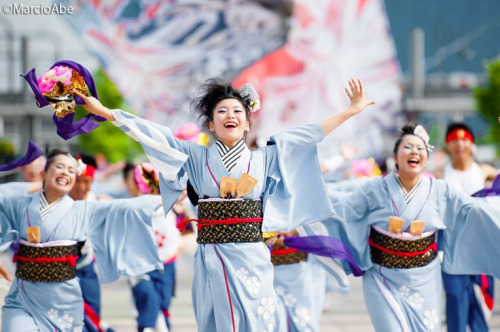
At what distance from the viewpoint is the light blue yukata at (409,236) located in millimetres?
4891

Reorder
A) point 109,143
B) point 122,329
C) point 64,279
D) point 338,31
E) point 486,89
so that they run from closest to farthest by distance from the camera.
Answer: point 64,279 → point 122,329 → point 338,31 → point 486,89 → point 109,143

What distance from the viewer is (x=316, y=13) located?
2550cm

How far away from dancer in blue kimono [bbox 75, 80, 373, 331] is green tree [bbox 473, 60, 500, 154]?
26.1 meters

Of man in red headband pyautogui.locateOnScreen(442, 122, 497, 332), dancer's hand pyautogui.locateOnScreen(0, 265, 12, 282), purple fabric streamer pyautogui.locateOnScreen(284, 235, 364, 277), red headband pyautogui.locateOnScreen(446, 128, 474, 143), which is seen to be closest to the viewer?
purple fabric streamer pyautogui.locateOnScreen(284, 235, 364, 277)

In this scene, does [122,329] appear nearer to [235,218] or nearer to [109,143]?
[235,218]

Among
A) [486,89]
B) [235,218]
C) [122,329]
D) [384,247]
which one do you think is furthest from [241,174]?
[486,89]

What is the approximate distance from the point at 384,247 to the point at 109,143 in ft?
90.5

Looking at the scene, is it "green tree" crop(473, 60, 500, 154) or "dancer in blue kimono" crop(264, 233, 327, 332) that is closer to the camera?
"dancer in blue kimono" crop(264, 233, 327, 332)

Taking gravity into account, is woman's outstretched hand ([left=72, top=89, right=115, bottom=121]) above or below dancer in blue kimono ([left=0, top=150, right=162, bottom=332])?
above

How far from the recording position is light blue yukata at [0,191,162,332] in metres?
4.85

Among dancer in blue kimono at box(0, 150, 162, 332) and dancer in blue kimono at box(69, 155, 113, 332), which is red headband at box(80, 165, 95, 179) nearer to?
dancer in blue kimono at box(69, 155, 113, 332)

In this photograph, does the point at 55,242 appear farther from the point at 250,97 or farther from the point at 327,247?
→ the point at 327,247

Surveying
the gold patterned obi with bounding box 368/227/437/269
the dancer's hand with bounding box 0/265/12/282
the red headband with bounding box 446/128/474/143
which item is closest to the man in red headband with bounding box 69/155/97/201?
the dancer's hand with bounding box 0/265/12/282
